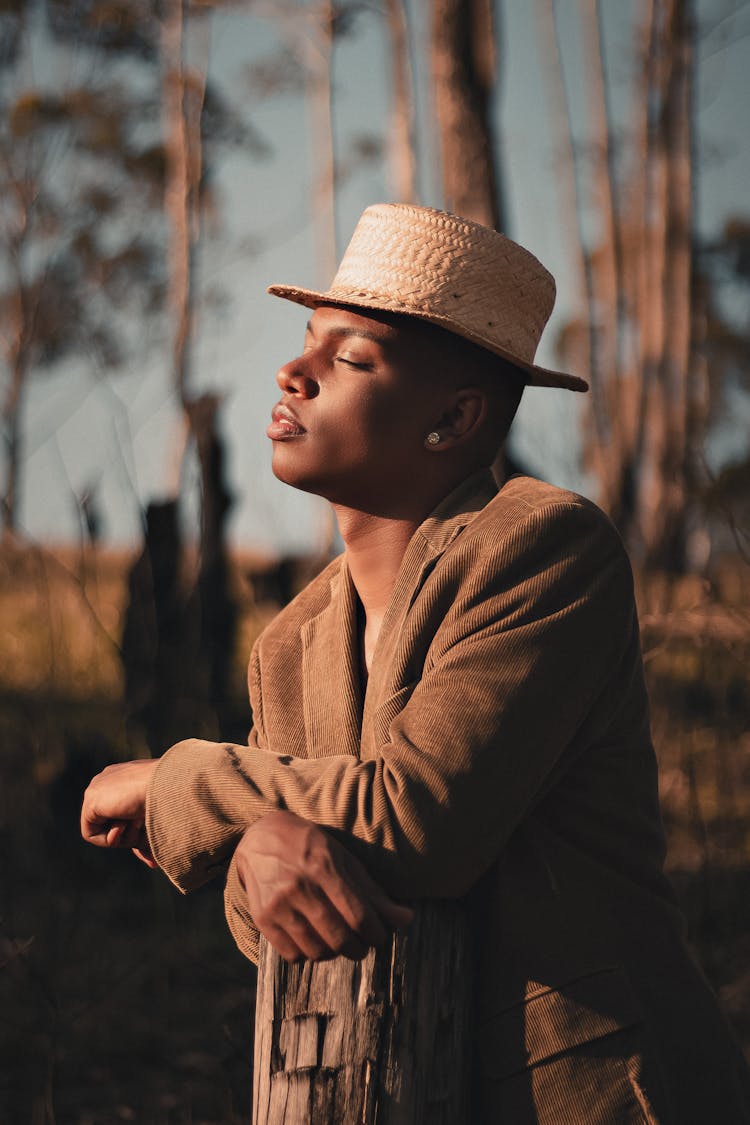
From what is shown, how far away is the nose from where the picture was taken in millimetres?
1835

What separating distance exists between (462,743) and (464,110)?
5.58 m

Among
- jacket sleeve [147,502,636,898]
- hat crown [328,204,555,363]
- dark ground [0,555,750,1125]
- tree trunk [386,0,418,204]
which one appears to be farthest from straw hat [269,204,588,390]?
tree trunk [386,0,418,204]

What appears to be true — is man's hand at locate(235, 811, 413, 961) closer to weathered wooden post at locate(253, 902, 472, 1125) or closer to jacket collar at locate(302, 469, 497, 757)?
weathered wooden post at locate(253, 902, 472, 1125)

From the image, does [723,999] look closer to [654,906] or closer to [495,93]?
[654,906]

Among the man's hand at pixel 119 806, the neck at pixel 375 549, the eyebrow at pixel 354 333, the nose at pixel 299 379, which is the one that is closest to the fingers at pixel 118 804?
the man's hand at pixel 119 806

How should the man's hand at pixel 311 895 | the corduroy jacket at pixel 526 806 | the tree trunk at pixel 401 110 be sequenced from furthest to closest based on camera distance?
1. the tree trunk at pixel 401 110
2. the corduroy jacket at pixel 526 806
3. the man's hand at pixel 311 895

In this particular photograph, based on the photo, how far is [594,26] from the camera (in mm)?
20891

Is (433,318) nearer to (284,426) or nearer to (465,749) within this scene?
(284,426)

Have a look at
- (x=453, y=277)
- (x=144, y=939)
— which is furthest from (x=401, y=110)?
(x=453, y=277)

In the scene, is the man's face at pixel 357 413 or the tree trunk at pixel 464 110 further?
the tree trunk at pixel 464 110

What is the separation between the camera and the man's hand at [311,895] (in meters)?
1.38

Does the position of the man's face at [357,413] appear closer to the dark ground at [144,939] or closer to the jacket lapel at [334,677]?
the jacket lapel at [334,677]

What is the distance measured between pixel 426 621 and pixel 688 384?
1794 centimetres

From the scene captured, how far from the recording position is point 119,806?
167 cm
